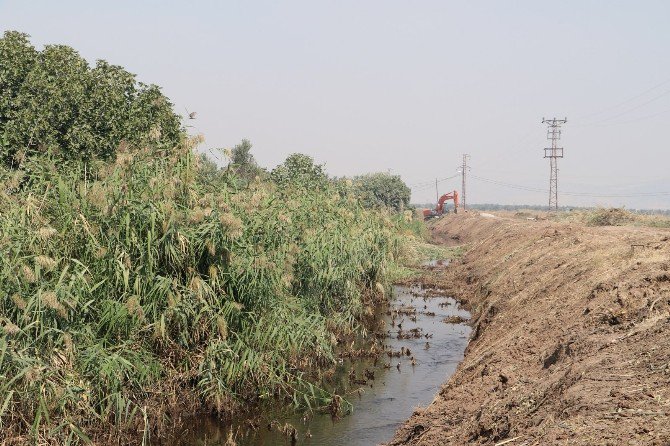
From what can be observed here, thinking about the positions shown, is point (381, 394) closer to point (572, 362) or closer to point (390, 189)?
point (572, 362)

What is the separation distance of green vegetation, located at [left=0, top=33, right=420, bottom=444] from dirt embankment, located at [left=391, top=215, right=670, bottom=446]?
2668 millimetres

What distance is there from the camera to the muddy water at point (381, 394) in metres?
9.33

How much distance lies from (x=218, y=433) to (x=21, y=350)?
3.20 meters

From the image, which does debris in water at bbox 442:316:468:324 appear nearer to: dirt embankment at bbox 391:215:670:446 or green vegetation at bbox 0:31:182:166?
dirt embankment at bbox 391:215:670:446

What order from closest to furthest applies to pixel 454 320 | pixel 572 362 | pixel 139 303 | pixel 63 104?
1. pixel 572 362
2. pixel 139 303
3. pixel 454 320
4. pixel 63 104

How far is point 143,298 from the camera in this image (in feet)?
30.2

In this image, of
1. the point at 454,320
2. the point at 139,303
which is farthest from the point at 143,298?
the point at 454,320

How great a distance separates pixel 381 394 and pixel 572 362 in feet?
14.7

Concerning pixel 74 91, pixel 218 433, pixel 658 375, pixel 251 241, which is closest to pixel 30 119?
pixel 74 91

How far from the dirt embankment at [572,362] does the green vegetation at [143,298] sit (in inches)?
105

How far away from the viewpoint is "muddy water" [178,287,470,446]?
9328 mm

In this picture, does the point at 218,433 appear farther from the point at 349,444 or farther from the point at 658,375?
the point at 658,375

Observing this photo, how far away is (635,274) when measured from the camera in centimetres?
1079

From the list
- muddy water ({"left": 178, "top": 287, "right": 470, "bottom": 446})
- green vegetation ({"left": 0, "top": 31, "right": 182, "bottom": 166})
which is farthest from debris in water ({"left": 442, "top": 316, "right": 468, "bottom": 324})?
green vegetation ({"left": 0, "top": 31, "right": 182, "bottom": 166})
